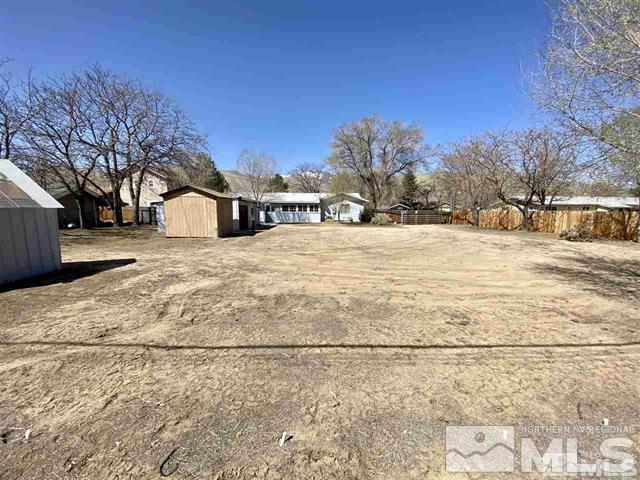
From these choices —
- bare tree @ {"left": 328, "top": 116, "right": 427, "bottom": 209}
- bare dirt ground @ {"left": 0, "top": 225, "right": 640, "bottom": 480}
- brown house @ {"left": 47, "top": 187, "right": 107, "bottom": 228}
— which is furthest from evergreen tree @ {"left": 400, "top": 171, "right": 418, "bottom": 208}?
bare dirt ground @ {"left": 0, "top": 225, "right": 640, "bottom": 480}

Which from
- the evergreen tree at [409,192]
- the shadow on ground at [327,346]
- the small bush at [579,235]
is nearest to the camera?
the shadow on ground at [327,346]

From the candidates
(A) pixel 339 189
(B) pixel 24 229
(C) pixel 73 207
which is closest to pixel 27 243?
(B) pixel 24 229

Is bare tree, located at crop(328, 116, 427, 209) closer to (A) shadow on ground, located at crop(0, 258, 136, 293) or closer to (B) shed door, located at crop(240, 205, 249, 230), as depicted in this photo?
(B) shed door, located at crop(240, 205, 249, 230)

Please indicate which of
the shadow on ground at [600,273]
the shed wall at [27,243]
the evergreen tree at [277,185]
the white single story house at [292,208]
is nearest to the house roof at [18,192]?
the shed wall at [27,243]

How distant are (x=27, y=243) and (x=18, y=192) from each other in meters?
1.24

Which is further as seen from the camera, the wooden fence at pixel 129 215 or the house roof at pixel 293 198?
the house roof at pixel 293 198

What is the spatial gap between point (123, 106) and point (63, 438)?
24.5m

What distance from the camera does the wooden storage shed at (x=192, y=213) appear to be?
Answer: 623 inches

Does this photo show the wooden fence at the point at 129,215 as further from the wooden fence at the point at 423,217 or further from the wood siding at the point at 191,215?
the wooden fence at the point at 423,217

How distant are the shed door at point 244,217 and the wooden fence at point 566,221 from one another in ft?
74.9

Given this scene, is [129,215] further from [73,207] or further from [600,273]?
[600,273]

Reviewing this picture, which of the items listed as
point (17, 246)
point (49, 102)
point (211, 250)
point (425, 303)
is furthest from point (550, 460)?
point (49, 102)

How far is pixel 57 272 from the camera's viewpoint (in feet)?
24.5

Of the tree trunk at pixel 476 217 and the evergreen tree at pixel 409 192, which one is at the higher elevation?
the evergreen tree at pixel 409 192
